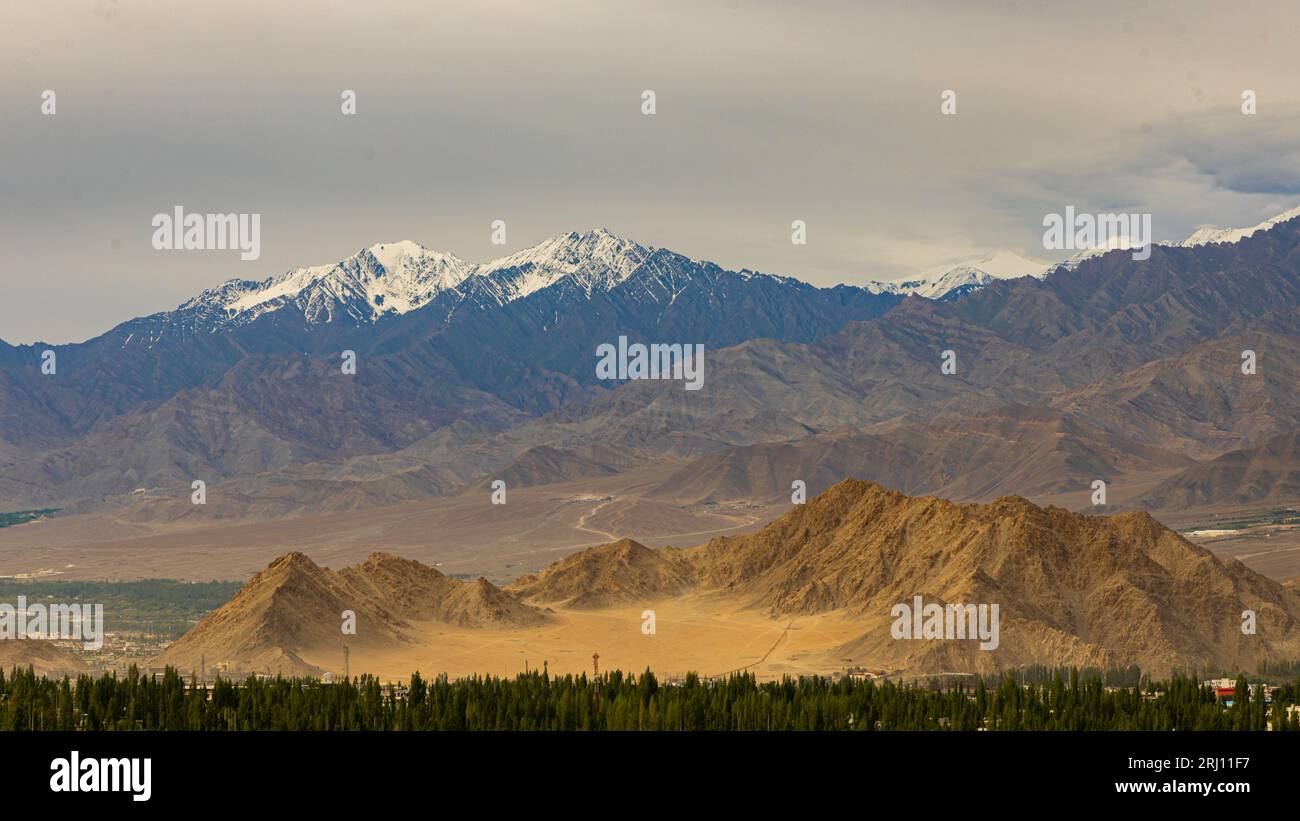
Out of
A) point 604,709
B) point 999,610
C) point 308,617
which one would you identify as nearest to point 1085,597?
point 999,610

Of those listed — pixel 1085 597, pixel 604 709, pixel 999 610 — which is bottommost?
pixel 604 709

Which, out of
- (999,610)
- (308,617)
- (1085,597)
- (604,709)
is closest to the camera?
(604,709)

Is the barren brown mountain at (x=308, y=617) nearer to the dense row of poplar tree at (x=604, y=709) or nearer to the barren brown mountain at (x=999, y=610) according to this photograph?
the barren brown mountain at (x=999, y=610)

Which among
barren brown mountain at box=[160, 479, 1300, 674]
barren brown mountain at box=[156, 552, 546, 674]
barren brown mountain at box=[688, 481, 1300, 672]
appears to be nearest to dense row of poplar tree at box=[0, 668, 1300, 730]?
barren brown mountain at box=[688, 481, 1300, 672]

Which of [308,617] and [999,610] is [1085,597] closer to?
[999,610]

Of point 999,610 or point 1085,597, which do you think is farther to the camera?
point 1085,597

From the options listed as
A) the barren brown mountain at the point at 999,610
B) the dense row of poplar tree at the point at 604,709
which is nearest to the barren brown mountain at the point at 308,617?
the barren brown mountain at the point at 999,610

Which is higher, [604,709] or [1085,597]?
[1085,597]

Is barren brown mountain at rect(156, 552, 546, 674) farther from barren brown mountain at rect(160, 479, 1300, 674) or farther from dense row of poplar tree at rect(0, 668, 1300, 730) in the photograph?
dense row of poplar tree at rect(0, 668, 1300, 730)
